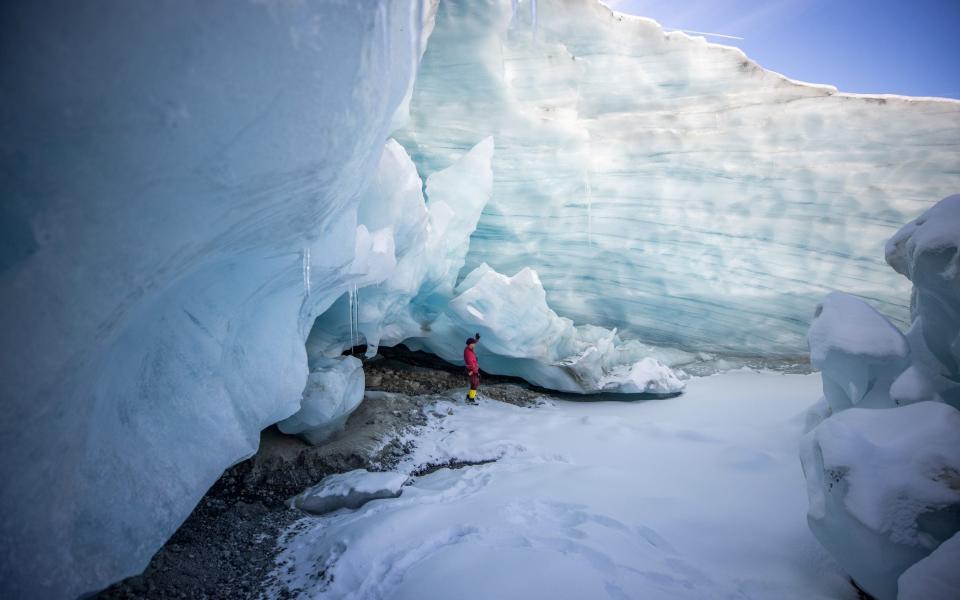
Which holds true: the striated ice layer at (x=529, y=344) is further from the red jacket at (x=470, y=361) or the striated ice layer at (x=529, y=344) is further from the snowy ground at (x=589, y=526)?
the snowy ground at (x=589, y=526)

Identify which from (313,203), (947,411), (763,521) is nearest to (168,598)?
(313,203)

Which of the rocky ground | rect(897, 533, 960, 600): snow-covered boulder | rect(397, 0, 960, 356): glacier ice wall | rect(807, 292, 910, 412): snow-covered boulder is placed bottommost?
the rocky ground

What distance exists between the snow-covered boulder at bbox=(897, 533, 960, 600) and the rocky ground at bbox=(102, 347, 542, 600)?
2806 mm

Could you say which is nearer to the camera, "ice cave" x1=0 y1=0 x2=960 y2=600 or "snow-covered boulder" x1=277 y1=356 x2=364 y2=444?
"ice cave" x1=0 y1=0 x2=960 y2=600

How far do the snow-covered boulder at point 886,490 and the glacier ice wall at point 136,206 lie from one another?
2755 mm

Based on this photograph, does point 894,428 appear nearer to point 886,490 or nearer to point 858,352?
point 886,490

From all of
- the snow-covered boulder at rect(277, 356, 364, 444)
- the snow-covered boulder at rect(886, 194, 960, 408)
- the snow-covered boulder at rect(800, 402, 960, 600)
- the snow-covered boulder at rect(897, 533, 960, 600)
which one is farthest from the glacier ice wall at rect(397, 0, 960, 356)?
the snow-covered boulder at rect(897, 533, 960, 600)

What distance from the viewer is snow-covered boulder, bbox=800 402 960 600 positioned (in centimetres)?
179

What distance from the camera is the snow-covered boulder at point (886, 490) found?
1795 mm

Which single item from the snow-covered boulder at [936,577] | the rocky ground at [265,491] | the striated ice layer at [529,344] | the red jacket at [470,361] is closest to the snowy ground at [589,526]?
the rocky ground at [265,491]

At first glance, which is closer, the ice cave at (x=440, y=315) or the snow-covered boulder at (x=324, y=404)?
the ice cave at (x=440, y=315)

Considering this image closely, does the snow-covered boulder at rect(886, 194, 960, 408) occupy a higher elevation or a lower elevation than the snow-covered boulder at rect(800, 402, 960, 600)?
higher

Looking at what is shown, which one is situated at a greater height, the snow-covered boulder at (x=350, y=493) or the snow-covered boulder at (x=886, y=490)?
the snow-covered boulder at (x=886, y=490)

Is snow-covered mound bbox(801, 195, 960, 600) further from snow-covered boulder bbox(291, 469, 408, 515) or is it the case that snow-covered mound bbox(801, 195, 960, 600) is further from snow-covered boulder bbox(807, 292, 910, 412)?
snow-covered boulder bbox(291, 469, 408, 515)
